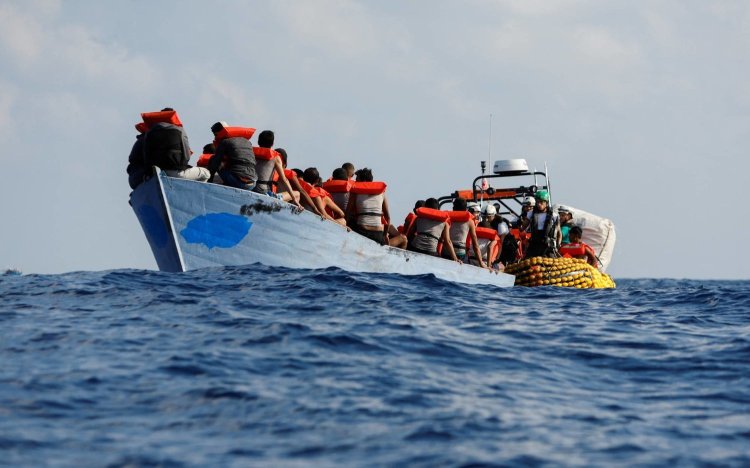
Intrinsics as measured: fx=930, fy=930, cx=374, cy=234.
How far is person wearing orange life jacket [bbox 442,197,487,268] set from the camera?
1633 cm

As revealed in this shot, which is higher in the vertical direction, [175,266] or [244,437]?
[175,266]

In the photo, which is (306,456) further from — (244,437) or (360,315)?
(360,315)

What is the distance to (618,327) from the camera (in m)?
10.5

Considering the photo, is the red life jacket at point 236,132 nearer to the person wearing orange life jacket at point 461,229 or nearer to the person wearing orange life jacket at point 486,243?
the person wearing orange life jacket at point 461,229

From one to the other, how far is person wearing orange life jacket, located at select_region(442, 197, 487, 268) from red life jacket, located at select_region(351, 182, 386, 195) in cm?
196

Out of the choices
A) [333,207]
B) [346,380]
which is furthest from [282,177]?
[346,380]

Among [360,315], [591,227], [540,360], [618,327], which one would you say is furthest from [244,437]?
[591,227]

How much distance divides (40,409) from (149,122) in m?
7.63

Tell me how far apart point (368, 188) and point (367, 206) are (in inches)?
11.5

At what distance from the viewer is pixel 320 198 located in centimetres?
1433

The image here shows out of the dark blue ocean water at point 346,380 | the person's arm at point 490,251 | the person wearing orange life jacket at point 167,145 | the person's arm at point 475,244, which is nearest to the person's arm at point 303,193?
the person wearing orange life jacket at point 167,145

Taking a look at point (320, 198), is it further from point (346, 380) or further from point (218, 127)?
point (346, 380)

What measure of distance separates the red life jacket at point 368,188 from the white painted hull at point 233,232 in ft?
2.73

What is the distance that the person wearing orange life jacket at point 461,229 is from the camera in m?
16.3
